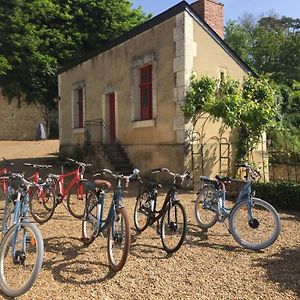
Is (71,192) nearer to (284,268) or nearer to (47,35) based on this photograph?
(284,268)

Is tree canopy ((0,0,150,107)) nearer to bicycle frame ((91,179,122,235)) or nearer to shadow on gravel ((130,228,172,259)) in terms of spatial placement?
shadow on gravel ((130,228,172,259))

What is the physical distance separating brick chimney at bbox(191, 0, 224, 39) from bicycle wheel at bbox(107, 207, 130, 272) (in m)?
9.62

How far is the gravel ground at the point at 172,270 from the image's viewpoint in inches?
143

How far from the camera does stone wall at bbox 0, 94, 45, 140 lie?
25.5m

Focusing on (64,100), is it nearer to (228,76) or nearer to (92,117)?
(92,117)

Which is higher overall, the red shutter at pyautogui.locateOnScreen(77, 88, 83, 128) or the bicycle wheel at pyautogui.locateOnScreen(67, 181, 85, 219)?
the red shutter at pyautogui.locateOnScreen(77, 88, 83, 128)

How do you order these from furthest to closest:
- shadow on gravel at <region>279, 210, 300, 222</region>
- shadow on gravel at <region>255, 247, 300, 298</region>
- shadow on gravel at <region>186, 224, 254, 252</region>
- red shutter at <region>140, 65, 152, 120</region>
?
red shutter at <region>140, 65, 152, 120</region>
shadow on gravel at <region>279, 210, 300, 222</region>
shadow on gravel at <region>186, 224, 254, 252</region>
shadow on gravel at <region>255, 247, 300, 298</region>

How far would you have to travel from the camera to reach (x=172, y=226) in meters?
4.83

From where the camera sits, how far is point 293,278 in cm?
399

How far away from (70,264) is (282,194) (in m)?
5.11

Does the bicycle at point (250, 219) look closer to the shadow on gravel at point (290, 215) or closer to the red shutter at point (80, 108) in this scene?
the shadow on gravel at point (290, 215)

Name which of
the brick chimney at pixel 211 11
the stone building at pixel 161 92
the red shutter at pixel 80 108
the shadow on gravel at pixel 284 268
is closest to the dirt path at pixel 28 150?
the red shutter at pixel 80 108

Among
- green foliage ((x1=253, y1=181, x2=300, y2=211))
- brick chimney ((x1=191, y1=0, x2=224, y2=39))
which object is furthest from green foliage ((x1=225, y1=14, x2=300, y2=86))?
green foliage ((x1=253, y1=181, x2=300, y2=211))

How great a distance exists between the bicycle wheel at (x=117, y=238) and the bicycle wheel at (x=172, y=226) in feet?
2.70
